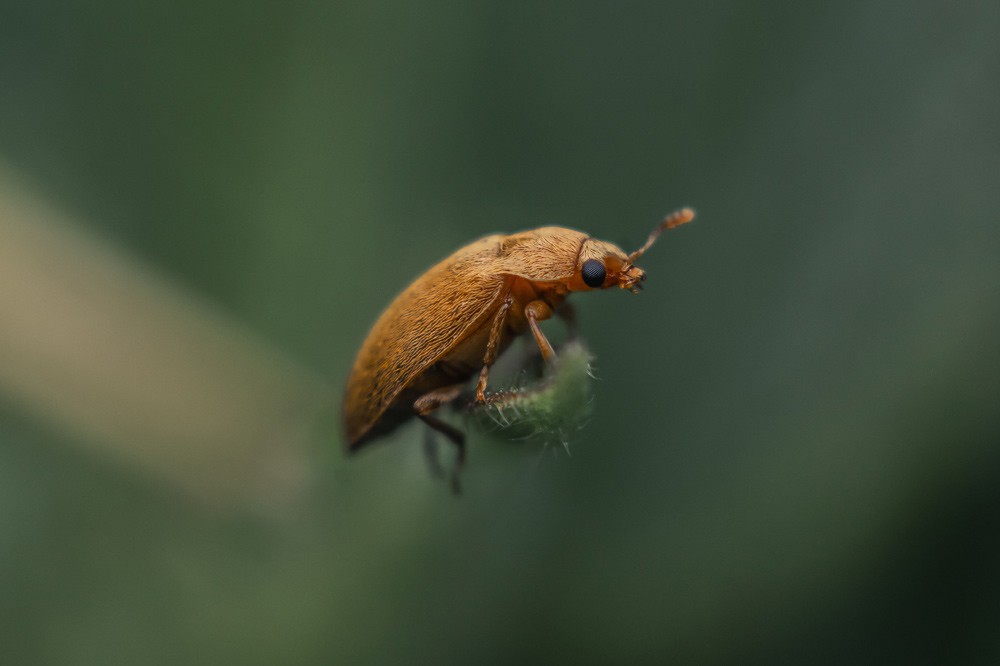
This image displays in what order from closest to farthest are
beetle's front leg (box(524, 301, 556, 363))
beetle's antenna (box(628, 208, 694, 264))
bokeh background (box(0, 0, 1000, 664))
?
1. bokeh background (box(0, 0, 1000, 664))
2. beetle's front leg (box(524, 301, 556, 363))
3. beetle's antenna (box(628, 208, 694, 264))

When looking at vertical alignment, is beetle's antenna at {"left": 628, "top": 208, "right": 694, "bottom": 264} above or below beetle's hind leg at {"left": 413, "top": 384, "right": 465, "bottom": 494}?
above

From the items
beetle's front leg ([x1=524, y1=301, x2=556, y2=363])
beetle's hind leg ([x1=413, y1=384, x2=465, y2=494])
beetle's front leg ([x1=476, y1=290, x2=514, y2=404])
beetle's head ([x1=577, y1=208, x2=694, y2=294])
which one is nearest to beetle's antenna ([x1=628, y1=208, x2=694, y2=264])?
beetle's head ([x1=577, y1=208, x2=694, y2=294])

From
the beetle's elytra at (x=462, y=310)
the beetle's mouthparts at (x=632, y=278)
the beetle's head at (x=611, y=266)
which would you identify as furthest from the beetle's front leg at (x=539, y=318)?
the beetle's mouthparts at (x=632, y=278)

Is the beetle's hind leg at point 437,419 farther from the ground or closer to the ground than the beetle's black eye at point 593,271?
closer to the ground

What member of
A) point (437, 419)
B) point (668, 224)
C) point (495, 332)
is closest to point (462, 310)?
point (495, 332)

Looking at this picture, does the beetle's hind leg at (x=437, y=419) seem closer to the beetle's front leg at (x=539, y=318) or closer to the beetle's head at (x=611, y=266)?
the beetle's front leg at (x=539, y=318)

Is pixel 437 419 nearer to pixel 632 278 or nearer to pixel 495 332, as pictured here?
pixel 495 332

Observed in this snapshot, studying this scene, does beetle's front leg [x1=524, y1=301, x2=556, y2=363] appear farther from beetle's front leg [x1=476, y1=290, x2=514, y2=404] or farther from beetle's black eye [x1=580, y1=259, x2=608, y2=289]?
beetle's black eye [x1=580, y1=259, x2=608, y2=289]

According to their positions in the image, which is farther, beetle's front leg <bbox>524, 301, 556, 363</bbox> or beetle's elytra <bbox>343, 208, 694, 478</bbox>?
beetle's elytra <bbox>343, 208, 694, 478</bbox>
